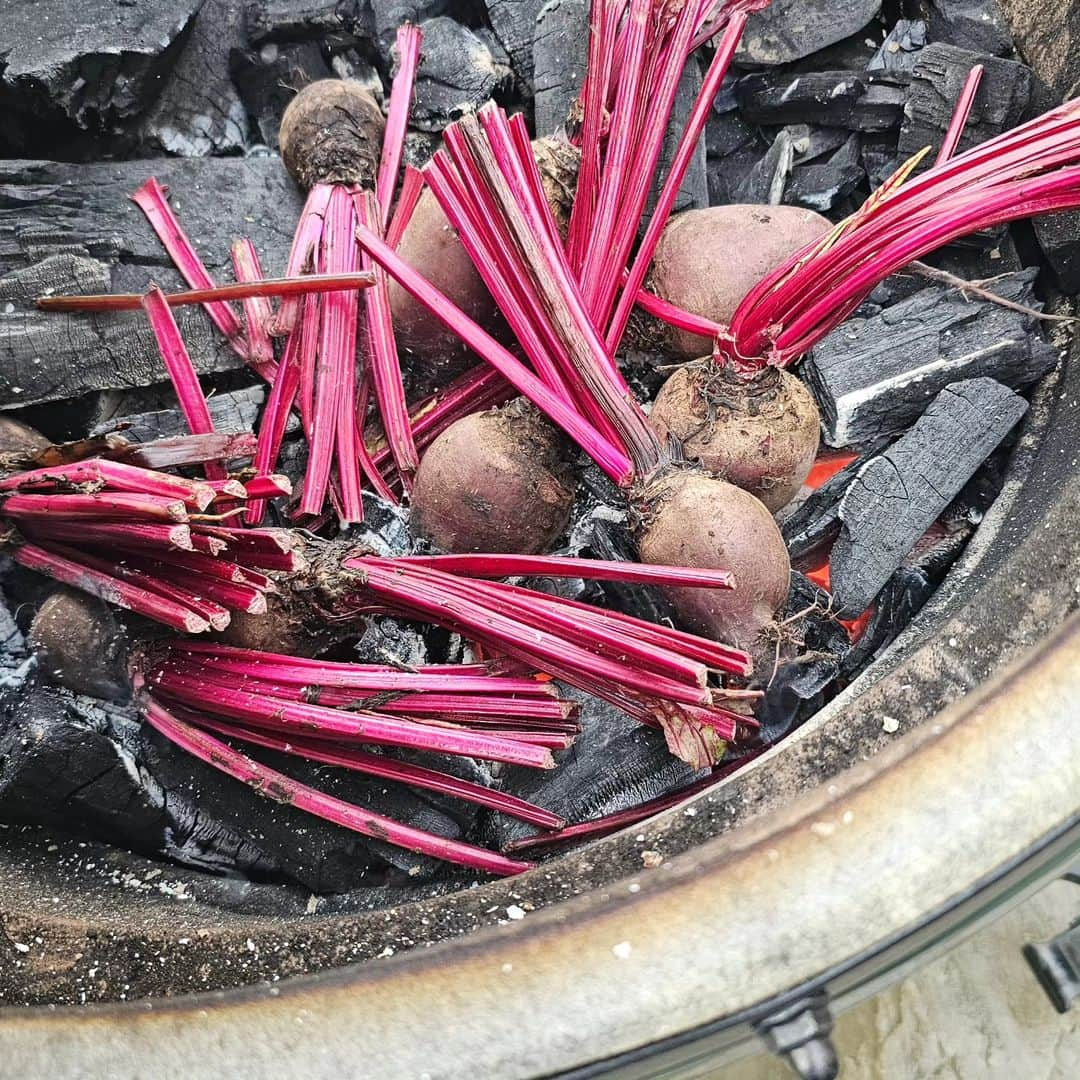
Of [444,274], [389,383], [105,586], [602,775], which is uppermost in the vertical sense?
[444,274]

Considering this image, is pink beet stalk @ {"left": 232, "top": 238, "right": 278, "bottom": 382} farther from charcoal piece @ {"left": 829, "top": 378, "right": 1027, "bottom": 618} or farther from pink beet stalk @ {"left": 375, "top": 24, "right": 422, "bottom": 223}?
charcoal piece @ {"left": 829, "top": 378, "right": 1027, "bottom": 618}

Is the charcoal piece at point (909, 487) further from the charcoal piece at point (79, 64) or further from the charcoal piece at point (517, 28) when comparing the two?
the charcoal piece at point (79, 64)

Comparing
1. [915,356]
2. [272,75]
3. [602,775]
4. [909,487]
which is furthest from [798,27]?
[602,775]

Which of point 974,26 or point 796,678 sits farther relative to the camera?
point 974,26

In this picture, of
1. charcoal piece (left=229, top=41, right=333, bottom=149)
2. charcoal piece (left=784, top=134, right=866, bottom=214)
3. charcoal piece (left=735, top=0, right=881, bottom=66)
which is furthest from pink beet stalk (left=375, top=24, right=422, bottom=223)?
charcoal piece (left=784, top=134, right=866, bottom=214)

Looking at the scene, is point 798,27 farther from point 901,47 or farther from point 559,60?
point 559,60

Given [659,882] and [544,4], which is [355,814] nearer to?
[659,882]
